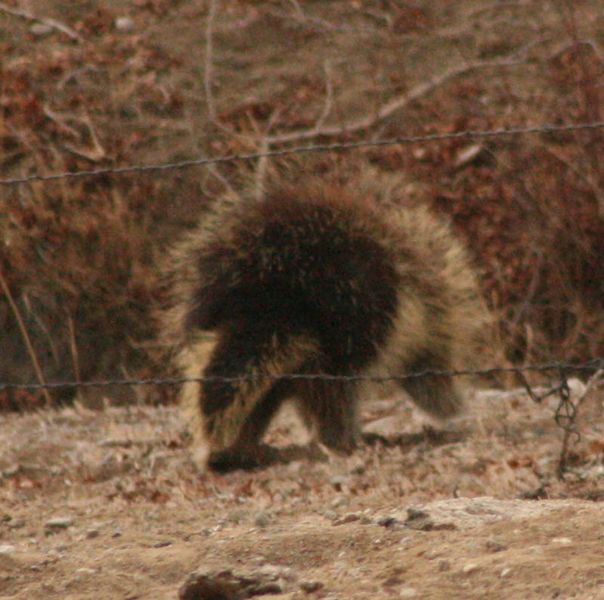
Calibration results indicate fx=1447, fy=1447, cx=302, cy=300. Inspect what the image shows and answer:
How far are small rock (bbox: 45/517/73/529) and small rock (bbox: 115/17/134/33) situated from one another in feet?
24.9

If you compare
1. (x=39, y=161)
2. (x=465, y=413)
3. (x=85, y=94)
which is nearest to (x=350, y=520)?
(x=465, y=413)

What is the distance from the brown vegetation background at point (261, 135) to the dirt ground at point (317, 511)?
5.32ft

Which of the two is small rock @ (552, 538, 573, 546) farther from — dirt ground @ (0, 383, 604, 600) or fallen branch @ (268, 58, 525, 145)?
fallen branch @ (268, 58, 525, 145)

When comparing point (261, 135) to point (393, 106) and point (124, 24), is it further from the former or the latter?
point (124, 24)

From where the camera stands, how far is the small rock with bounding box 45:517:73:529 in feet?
18.2

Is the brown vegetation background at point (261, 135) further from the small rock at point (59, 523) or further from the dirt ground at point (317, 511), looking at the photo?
the small rock at point (59, 523)

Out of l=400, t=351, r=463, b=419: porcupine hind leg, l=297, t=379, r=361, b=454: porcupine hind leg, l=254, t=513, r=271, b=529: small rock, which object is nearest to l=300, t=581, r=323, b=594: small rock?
l=254, t=513, r=271, b=529: small rock

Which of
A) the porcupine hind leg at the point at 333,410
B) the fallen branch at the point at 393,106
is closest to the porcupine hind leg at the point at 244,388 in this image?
the porcupine hind leg at the point at 333,410

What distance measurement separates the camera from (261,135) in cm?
1127

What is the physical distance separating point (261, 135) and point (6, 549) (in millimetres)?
6762

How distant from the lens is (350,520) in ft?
15.3

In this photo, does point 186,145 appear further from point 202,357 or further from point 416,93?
point 202,357

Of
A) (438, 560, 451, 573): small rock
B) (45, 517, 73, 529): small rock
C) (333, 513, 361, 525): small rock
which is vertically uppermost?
(438, 560, 451, 573): small rock

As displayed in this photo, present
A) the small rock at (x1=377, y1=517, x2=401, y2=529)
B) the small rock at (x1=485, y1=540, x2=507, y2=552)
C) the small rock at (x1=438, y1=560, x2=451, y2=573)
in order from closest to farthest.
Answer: the small rock at (x1=438, y1=560, x2=451, y2=573)
the small rock at (x1=485, y1=540, x2=507, y2=552)
the small rock at (x1=377, y1=517, x2=401, y2=529)
